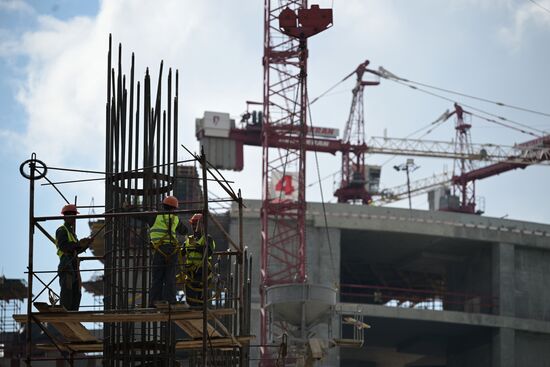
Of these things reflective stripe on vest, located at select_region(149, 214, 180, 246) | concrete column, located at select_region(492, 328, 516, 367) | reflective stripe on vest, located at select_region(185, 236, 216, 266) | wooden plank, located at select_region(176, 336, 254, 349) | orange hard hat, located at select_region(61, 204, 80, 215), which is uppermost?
orange hard hat, located at select_region(61, 204, 80, 215)

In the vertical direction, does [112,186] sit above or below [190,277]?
above

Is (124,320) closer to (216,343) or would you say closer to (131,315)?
(131,315)

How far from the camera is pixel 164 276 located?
59.5ft

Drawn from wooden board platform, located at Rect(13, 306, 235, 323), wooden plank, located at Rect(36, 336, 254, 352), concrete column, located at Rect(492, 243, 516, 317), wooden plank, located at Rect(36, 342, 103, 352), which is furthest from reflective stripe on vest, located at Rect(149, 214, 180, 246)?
concrete column, located at Rect(492, 243, 516, 317)

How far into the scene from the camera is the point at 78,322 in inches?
711

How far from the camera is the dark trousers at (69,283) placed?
61.1 feet

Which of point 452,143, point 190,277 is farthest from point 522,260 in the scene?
point 190,277

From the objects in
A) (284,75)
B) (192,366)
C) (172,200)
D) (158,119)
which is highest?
(284,75)

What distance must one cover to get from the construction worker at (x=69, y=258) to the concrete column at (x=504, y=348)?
52181 mm

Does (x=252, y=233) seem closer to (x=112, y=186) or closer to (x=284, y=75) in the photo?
(x=284, y=75)

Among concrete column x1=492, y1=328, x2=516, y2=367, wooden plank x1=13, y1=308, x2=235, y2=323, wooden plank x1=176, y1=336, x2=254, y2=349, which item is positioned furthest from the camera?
concrete column x1=492, y1=328, x2=516, y2=367

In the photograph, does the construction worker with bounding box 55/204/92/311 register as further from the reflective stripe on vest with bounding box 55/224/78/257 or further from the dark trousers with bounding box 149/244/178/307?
the dark trousers with bounding box 149/244/178/307

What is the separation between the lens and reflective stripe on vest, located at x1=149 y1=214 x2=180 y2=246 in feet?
59.5

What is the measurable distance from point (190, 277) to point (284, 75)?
52141mm
